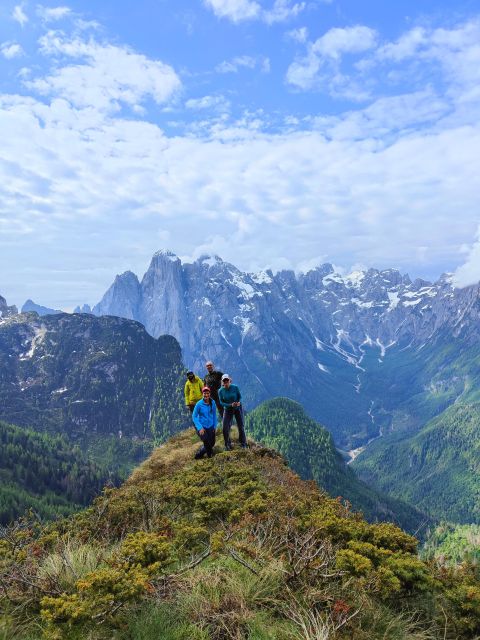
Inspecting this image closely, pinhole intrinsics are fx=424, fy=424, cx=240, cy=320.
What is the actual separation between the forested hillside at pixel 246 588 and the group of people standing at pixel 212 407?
9809 mm

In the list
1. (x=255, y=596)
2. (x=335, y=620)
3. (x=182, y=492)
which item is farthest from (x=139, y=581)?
(x=182, y=492)

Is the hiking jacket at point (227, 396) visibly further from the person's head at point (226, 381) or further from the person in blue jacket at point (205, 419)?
the person in blue jacket at point (205, 419)

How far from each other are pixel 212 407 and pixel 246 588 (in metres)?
13.9

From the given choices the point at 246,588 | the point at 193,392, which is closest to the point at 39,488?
the point at 193,392

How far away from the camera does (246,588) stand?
7.21 metres

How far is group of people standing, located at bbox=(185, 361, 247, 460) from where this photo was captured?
67.2 feet

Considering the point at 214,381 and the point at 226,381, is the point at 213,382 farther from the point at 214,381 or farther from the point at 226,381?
the point at 226,381

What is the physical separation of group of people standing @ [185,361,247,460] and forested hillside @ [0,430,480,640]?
9809 millimetres

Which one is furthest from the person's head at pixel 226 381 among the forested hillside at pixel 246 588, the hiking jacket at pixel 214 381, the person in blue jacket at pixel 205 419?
the forested hillside at pixel 246 588

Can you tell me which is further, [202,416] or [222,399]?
[222,399]

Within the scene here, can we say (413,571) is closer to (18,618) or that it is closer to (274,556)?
(274,556)

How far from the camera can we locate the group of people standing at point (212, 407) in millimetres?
20469

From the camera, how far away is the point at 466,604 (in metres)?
7.42

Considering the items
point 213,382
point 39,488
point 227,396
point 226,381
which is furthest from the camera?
point 39,488
